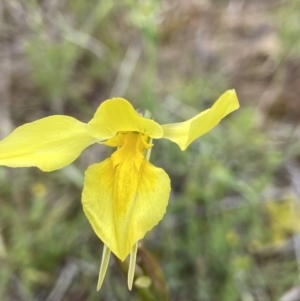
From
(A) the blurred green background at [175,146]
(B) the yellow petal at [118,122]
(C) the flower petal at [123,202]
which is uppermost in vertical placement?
(B) the yellow petal at [118,122]

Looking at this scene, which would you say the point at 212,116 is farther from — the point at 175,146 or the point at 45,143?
the point at 175,146

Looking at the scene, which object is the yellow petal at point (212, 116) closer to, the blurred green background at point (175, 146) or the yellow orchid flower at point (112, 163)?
the yellow orchid flower at point (112, 163)

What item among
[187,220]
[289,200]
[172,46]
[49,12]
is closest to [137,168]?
[187,220]

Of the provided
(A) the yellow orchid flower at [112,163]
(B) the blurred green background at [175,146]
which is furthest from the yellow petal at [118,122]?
(B) the blurred green background at [175,146]

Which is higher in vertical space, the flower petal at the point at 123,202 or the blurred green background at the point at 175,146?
the flower petal at the point at 123,202

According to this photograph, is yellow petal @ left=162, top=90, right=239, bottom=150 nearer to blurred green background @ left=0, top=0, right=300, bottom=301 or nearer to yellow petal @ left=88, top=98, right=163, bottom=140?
yellow petal @ left=88, top=98, right=163, bottom=140

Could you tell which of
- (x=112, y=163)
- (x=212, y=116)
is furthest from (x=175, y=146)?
(x=212, y=116)

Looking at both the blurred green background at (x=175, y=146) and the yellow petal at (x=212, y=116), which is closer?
the yellow petal at (x=212, y=116)
